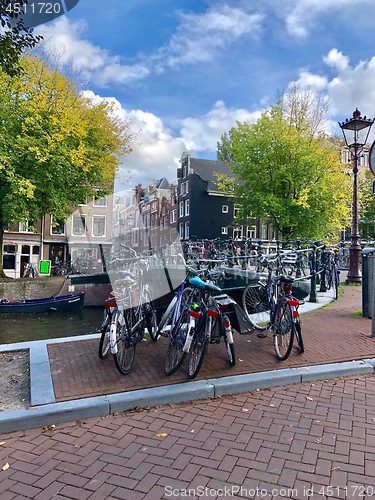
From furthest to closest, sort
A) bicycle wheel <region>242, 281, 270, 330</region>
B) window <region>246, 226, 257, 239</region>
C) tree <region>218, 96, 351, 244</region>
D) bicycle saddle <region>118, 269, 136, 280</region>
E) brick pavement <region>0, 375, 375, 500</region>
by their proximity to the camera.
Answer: window <region>246, 226, 257, 239</region> < tree <region>218, 96, 351, 244</region> < bicycle wheel <region>242, 281, 270, 330</region> < bicycle saddle <region>118, 269, 136, 280</region> < brick pavement <region>0, 375, 375, 500</region>

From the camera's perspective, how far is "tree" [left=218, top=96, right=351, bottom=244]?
18.7 m

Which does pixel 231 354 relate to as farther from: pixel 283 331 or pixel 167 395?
pixel 167 395

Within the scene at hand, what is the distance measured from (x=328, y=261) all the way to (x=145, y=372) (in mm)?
8014

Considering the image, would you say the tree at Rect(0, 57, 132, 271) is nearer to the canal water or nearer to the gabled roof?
the canal water

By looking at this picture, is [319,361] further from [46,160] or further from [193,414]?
[46,160]

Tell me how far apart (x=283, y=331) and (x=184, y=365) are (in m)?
1.34

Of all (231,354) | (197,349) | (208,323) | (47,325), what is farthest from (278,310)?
(47,325)

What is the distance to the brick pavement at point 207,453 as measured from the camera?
239 cm

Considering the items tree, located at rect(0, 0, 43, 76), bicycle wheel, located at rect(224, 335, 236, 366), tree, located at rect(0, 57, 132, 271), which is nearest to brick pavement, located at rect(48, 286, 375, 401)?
bicycle wheel, located at rect(224, 335, 236, 366)

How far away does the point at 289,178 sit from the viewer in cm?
1853

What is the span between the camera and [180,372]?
4.27 metres

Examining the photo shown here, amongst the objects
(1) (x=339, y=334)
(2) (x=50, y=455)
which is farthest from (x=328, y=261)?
(2) (x=50, y=455)

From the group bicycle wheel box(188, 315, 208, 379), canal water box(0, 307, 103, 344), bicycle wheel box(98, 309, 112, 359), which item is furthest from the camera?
canal water box(0, 307, 103, 344)

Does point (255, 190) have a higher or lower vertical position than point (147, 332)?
higher
